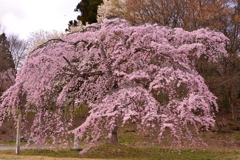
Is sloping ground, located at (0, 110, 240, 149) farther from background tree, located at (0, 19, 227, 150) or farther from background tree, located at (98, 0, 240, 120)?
background tree, located at (0, 19, 227, 150)

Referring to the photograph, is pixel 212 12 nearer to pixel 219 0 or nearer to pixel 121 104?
pixel 219 0

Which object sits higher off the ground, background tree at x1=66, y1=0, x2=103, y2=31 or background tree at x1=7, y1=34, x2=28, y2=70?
background tree at x1=66, y1=0, x2=103, y2=31

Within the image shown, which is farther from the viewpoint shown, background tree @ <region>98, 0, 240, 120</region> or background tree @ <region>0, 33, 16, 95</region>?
background tree @ <region>0, 33, 16, 95</region>

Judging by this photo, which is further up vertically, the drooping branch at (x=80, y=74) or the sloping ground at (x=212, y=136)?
the drooping branch at (x=80, y=74)

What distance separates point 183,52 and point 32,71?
744 centimetres

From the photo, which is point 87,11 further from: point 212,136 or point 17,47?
point 212,136

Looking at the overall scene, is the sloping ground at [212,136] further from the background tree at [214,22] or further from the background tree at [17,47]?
the background tree at [17,47]

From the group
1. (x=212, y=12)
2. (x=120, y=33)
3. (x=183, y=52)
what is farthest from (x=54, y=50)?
(x=212, y=12)

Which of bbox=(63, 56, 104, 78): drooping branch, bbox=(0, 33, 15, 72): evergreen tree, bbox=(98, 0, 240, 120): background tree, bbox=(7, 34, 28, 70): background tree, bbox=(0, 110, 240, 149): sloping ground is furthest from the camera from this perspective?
bbox=(7, 34, 28, 70): background tree

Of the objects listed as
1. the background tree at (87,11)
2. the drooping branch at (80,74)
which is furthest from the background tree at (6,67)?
the drooping branch at (80,74)

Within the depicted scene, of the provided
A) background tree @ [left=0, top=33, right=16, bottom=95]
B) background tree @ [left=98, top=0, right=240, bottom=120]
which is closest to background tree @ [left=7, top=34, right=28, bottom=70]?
background tree @ [left=0, top=33, right=16, bottom=95]

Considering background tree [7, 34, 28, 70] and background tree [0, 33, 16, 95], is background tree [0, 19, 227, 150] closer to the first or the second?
background tree [0, 33, 16, 95]

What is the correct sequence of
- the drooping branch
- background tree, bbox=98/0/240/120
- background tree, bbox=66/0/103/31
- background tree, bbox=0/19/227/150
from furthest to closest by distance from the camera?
1. background tree, bbox=66/0/103/31
2. background tree, bbox=98/0/240/120
3. the drooping branch
4. background tree, bbox=0/19/227/150

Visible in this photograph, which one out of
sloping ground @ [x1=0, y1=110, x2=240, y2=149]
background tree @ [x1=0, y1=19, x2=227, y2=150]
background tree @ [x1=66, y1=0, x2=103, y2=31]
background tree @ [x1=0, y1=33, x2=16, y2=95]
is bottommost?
sloping ground @ [x1=0, y1=110, x2=240, y2=149]
